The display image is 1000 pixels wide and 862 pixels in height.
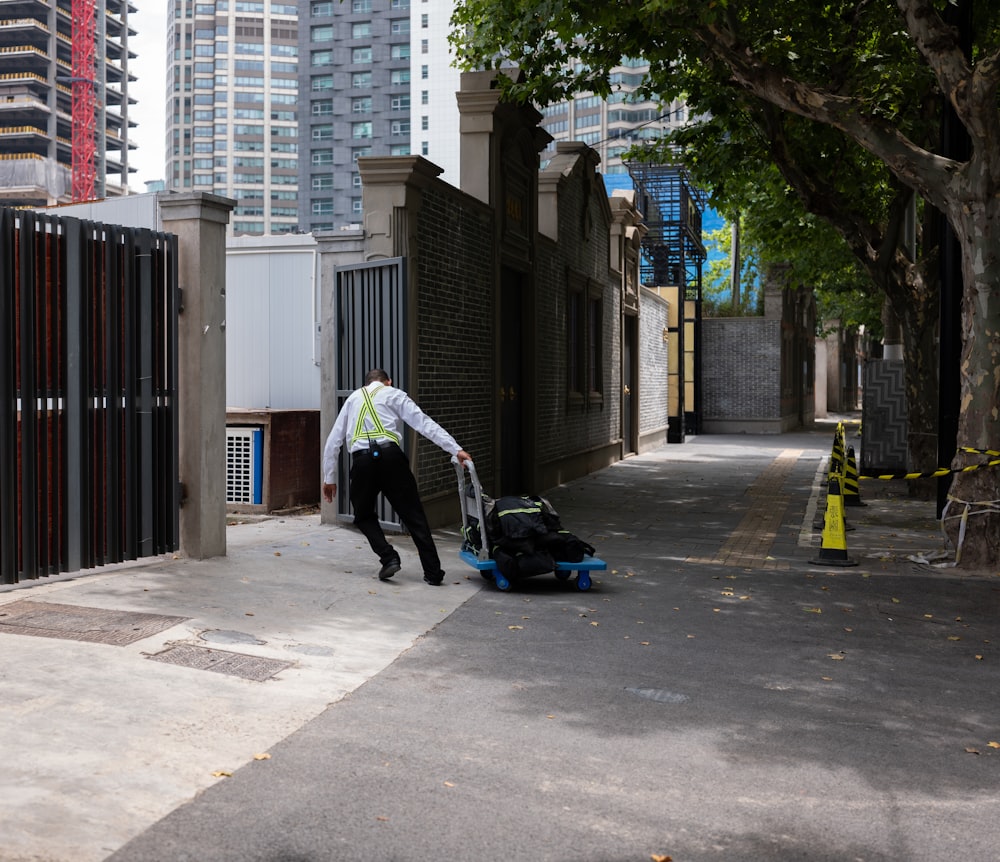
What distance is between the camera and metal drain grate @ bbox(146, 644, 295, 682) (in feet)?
19.2

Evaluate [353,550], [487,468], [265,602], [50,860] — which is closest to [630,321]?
[487,468]

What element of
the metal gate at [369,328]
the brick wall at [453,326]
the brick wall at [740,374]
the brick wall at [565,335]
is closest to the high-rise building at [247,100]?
the brick wall at [740,374]

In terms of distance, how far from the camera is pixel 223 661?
6.02 metres

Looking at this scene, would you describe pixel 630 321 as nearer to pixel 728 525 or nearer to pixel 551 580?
pixel 728 525

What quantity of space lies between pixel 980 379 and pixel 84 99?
367ft

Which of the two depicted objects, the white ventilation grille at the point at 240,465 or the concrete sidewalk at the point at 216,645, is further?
the white ventilation grille at the point at 240,465

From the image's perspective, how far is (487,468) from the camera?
46.9 ft

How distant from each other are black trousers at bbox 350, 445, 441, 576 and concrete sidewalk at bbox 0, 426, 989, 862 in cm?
37

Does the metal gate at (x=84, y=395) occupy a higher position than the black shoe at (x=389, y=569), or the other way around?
the metal gate at (x=84, y=395)

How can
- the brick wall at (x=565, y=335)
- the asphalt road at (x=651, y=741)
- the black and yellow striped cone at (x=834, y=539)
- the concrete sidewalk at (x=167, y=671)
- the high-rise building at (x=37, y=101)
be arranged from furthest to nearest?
1. the high-rise building at (x=37, y=101)
2. the brick wall at (x=565, y=335)
3. the black and yellow striped cone at (x=834, y=539)
4. the concrete sidewalk at (x=167, y=671)
5. the asphalt road at (x=651, y=741)

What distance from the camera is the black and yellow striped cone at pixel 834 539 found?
10430mm

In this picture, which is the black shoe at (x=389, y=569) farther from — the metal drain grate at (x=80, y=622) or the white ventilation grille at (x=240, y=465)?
the white ventilation grille at (x=240, y=465)

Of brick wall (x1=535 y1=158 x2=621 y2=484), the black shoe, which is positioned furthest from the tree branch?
brick wall (x1=535 y1=158 x2=621 y2=484)

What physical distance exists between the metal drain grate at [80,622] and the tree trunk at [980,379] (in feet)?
22.8
